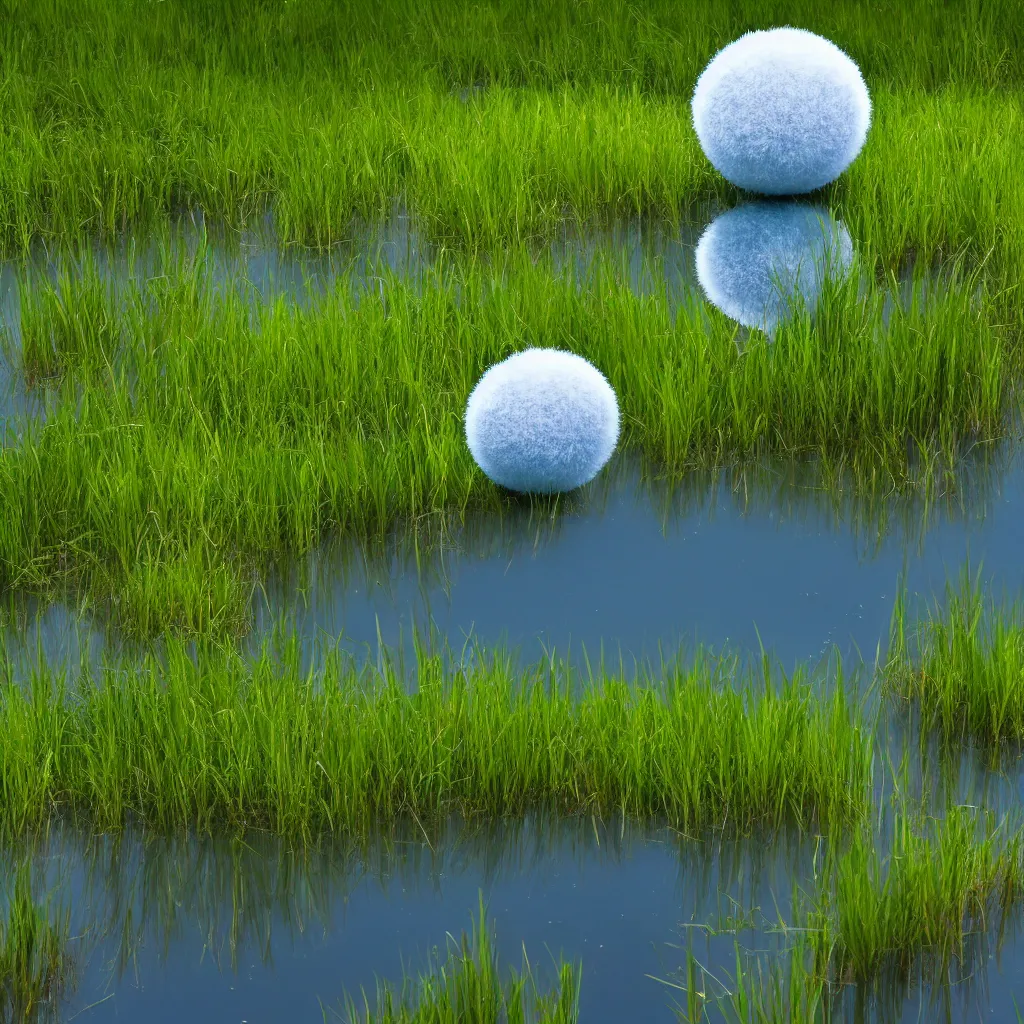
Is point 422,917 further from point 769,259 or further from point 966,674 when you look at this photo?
point 769,259

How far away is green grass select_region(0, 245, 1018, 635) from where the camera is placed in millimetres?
3441

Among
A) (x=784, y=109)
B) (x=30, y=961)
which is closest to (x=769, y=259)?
(x=784, y=109)

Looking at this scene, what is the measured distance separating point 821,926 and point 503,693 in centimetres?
74

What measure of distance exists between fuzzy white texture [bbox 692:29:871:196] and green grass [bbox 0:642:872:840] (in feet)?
8.03

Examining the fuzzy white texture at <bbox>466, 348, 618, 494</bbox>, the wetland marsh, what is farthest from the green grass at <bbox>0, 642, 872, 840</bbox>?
the fuzzy white texture at <bbox>466, 348, 618, 494</bbox>

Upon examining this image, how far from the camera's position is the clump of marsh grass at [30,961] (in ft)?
7.48

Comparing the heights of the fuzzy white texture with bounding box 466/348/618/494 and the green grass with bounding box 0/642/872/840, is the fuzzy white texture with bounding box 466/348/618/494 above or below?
above

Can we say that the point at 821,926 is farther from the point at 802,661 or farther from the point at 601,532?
the point at 601,532

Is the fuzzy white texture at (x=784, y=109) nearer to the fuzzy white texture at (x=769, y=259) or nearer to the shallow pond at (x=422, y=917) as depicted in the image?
the fuzzy white texture at (x=769, y=259)

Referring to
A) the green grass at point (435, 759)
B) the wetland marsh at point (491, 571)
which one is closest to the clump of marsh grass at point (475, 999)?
the wetland marsh at point (491, 571)

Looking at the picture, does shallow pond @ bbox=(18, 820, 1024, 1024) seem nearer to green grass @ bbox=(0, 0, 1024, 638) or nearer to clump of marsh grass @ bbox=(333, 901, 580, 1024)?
clump of marsh grass @ bbox=(333, 901, 580, 1024)

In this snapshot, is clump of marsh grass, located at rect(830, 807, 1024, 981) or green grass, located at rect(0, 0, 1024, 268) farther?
green grass, located at rect(0, 0, 1024, 268)

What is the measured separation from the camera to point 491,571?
3406 mm

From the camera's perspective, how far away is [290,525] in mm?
3506
